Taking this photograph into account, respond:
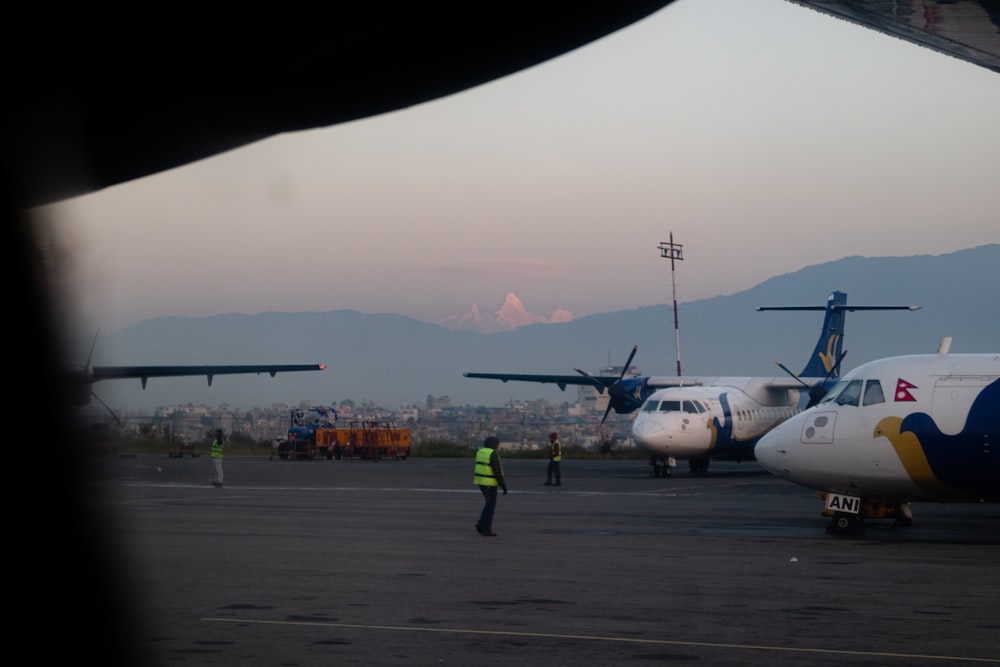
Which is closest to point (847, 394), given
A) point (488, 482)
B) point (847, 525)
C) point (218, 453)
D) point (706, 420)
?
point (847, 525)

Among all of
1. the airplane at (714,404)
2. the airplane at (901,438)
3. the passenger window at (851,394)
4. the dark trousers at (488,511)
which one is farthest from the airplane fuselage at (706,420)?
the dark trousers at (488,511)

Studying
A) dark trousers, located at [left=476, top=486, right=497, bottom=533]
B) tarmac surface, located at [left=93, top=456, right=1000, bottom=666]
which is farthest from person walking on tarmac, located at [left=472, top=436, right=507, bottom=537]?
tarmac surface, located at [left=93, top=456, right=1000, bottom=666]

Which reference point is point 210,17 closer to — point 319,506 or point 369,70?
point 369,70

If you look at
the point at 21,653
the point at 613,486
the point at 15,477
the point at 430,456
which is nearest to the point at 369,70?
the point at 15,477

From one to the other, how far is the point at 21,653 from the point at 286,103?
7.29 metres

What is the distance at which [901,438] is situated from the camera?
58.1 feet

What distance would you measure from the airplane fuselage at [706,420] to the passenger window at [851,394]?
16.9 meters

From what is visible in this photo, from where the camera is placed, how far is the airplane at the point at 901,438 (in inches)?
680

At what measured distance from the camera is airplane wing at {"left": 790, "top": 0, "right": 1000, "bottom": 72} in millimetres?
3342

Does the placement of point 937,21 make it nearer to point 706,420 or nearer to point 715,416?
point 706,420

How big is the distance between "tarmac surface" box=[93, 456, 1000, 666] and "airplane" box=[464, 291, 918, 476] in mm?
9899

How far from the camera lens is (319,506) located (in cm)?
2555

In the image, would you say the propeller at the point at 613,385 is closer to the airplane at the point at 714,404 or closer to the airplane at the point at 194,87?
the airplane at the point at 714,404

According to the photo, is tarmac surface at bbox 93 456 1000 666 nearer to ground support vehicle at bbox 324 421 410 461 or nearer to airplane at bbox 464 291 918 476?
airplane at bbox 464 291 918 476
